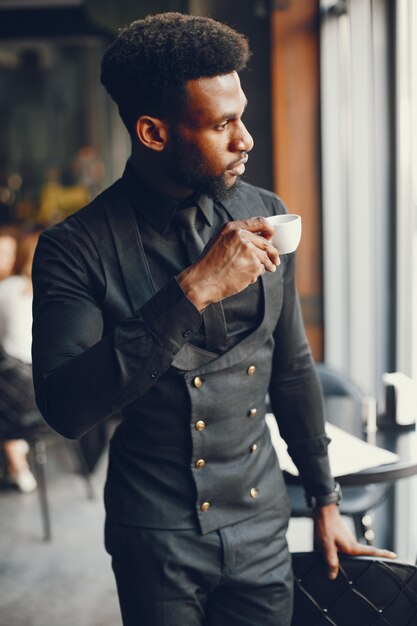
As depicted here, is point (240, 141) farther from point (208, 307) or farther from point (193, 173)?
point (208, 307)

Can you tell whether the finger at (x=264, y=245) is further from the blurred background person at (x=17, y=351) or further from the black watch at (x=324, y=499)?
the blurred background person at (x=17, y=351)

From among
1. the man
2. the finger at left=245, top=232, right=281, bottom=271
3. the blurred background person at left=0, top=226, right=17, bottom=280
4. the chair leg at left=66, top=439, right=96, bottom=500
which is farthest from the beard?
the blurred background person at left=0, top=226, right=17, bottom=280

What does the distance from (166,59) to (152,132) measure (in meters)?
0.12

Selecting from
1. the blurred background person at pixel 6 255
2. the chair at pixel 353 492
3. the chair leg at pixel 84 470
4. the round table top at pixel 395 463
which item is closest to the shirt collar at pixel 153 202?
the round table top at pixel 395 463

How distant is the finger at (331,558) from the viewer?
150cm

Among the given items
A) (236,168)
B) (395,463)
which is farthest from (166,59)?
(395,463)

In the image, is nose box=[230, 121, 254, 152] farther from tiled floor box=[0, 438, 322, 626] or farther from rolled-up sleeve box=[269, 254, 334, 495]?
tiled floor box=[0, 438, 322, 626]

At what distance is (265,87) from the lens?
441 cm

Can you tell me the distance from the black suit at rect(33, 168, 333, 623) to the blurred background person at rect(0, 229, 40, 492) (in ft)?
7.92

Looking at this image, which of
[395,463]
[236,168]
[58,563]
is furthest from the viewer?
[58,563]

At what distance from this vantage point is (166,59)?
1199 millimetres

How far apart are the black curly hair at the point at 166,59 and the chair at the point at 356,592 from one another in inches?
36.0

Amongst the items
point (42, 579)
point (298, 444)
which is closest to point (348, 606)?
point (298, 444)

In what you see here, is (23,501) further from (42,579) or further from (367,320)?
(367,320)
